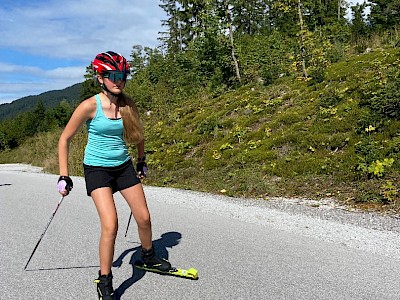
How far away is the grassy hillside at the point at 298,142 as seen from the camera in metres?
8.91

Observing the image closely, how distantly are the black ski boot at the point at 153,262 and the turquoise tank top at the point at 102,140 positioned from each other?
1.10 meters

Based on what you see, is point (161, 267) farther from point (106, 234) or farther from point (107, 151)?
point (107, 151)

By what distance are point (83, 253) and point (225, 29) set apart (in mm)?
21486

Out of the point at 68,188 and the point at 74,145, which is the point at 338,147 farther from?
the point at 74,145

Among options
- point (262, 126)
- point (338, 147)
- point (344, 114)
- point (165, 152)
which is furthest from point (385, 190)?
point (165, 152)

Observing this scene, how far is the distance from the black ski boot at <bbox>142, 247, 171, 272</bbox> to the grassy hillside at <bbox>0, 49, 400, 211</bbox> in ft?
15.0

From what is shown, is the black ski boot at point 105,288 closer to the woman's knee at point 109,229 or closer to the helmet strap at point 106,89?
the woman's knee at point 109,229

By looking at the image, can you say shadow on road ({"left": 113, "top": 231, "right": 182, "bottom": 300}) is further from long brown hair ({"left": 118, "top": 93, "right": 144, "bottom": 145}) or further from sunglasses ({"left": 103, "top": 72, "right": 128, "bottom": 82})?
sunglasses ({"left": 103, "top": 72, "right": 128, "bottom": 82})

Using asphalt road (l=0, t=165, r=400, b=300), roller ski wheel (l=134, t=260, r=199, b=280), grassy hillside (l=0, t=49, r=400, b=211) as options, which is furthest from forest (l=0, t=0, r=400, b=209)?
roller ski wheel (l=134, t=260, r=199, b=280)

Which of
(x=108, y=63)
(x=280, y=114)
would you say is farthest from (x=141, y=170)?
(x=280, y=114)

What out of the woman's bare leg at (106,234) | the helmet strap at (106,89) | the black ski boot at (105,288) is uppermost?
the helmet strap at (106,89)

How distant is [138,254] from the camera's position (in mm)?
5133

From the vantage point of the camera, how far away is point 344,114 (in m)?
12.5

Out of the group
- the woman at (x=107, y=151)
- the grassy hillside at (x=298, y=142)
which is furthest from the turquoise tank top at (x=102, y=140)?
the grassy hillside at (x=298, y=142)
